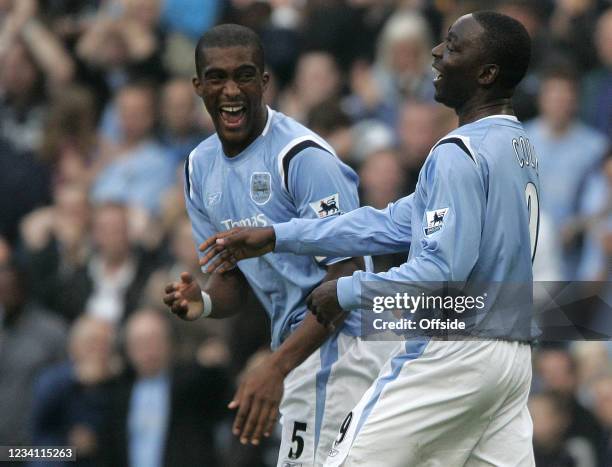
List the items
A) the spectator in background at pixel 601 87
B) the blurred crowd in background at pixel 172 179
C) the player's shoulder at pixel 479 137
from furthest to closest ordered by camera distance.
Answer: the spectator in background at pixel 601 87
the blurred crowd in background at pixel 172 179
the player's shoulder at pixel 479 137

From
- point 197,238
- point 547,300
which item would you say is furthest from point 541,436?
point 197,238

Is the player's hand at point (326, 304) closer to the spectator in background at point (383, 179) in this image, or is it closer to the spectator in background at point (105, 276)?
the spectator in background at point (383, 179)

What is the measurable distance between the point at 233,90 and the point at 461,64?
1222 mm

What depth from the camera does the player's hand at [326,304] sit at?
5.64 meters

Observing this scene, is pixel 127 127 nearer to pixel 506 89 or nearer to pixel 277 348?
pixel 277 348

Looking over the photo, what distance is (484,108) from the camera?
5.68 meters

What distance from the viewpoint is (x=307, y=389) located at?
645cm

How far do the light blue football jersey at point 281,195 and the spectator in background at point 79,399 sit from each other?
11.3 feet

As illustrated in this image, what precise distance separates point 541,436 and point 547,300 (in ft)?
7.31

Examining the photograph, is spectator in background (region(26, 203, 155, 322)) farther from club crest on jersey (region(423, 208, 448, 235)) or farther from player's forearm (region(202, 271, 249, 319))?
club crest on jersey (region(423, 208, 448, 235))

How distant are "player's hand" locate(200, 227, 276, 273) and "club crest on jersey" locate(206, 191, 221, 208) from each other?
71 centimetres

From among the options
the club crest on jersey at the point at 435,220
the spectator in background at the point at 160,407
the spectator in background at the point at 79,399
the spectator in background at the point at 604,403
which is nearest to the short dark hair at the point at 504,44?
the club crest on jersey at the point at 435,220

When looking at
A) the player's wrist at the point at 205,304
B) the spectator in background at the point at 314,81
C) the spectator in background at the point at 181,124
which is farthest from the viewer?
the spectator in background at the point at 181,124

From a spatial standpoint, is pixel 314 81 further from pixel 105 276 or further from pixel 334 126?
pixel 105 276
